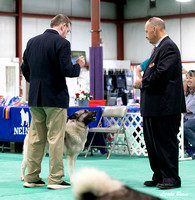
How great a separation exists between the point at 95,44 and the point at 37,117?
559cm

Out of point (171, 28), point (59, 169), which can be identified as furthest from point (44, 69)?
point (171, 28)

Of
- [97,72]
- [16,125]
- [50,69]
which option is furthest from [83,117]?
[97,72]

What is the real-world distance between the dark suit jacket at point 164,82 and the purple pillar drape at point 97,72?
17.4 ft

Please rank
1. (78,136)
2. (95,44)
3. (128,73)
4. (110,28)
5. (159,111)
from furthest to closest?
(110,28) < (128,73) < (95,44) < (78,136) < (159,111)

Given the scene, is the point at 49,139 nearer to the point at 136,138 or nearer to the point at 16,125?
the point at 136,138

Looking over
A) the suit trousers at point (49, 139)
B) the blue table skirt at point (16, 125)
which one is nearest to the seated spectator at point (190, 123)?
the blue table skirt at point (16, 125)

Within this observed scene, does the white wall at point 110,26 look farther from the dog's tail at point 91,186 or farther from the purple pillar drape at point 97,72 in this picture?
the dog's tail at point 91,186

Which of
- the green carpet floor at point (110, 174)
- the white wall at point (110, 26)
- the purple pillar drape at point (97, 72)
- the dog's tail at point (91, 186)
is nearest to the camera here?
the dog's tail at point (91, 186)

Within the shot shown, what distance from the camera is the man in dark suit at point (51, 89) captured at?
3.62 meters

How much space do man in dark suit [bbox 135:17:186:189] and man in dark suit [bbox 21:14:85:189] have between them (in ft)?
2.16

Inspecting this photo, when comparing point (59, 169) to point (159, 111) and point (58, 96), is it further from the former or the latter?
point (159, 111)

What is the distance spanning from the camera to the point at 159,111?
11.8ft

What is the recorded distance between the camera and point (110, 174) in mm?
4691

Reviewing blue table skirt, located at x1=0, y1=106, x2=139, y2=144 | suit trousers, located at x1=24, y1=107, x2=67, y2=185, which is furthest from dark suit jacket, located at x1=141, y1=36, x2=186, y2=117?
blue table skirt, located at x1=0, y1=106, x2=139, y2=144
